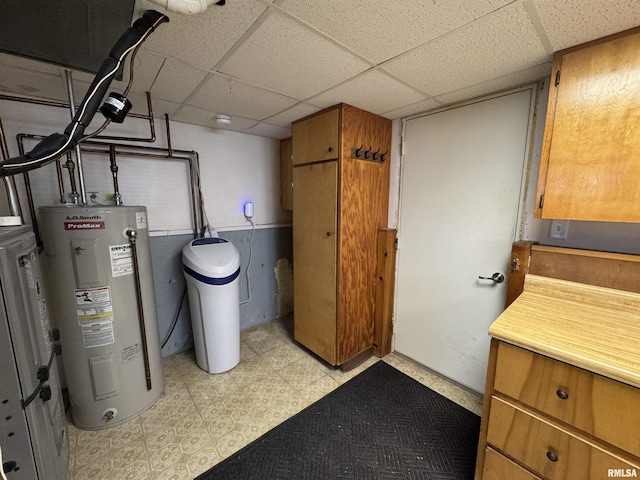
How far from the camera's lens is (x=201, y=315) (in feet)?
6.95

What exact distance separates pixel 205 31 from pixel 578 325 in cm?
198

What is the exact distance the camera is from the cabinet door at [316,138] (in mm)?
1902

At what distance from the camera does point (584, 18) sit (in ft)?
3.12

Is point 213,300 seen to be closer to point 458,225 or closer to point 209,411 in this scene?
point 209,411

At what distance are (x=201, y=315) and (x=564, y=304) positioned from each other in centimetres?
239

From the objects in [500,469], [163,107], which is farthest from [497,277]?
[163,107]

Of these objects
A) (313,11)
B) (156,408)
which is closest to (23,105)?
(313,11)

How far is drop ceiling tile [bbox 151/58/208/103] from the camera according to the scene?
1.33m

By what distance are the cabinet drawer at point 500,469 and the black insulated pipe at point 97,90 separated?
2.08m

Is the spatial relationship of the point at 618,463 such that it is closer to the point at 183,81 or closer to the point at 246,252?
the point at 183,81

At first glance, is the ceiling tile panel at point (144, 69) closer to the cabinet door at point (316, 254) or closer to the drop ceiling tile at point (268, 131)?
the drop ceiling tile at point (268, 131)

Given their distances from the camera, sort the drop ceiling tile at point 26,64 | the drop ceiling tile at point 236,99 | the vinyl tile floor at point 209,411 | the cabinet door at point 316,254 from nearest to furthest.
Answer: the drop ceiling tile at point 26,64, the vinyl tile floor at point 209,411, the drop ceiling tile at point 236,99, the cabinet door at point 316,254

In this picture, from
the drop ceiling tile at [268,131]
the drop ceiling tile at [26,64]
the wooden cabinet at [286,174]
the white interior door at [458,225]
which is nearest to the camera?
the drop ceiling tile at [26,64]

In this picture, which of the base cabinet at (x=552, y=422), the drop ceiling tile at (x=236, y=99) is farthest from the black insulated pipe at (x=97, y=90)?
the base cabinet at (x=552, y=422)
